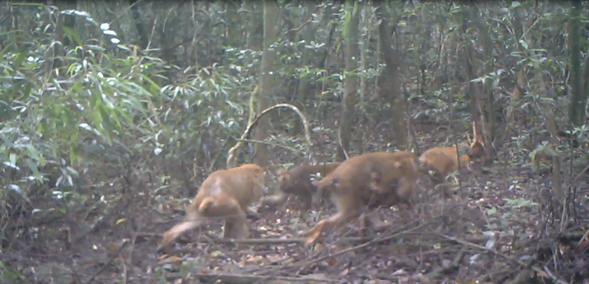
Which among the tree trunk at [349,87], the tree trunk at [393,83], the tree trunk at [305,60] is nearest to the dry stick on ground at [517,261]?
the tree trunk at [349,87]

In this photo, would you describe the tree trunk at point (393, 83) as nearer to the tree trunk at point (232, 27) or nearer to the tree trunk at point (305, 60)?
the tree trunk at point (305, 60)

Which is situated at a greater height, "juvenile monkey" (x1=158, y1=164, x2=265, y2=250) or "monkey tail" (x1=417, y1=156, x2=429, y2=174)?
"monkey tail" (x1=417, y1=156, x2=429, y2=174)

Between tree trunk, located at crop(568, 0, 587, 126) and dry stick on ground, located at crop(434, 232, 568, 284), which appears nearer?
dry stick on ground, located at crop(434, 232, 568, 284)

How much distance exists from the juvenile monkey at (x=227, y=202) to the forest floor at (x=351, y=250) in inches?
3.6

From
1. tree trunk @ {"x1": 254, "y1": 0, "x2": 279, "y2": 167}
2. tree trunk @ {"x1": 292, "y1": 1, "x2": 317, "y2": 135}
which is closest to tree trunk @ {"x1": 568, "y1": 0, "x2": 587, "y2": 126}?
tree trunk @ {"x1": 254, "y1": 0, "x2": 279, "y2": 167}

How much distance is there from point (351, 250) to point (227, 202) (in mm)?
1382

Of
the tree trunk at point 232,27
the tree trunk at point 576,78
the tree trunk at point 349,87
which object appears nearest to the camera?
the tree trunk at point 576,78

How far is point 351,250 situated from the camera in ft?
13.4

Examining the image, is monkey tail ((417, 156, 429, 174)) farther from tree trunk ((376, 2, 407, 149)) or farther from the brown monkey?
tree trunk ((376, 2, 407, 149))

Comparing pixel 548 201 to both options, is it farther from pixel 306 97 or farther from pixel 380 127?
pixel 306 97

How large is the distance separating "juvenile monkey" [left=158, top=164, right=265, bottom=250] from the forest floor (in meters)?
0.09

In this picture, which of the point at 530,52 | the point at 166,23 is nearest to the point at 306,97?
the point at 166,23

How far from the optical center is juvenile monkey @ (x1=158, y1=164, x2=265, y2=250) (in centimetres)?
477

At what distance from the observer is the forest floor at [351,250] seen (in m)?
3.76
